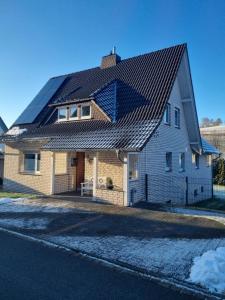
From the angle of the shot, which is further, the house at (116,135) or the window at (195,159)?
the window at (195,159)

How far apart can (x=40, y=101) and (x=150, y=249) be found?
15.4 m

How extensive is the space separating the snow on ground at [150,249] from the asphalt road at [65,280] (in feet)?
1.74

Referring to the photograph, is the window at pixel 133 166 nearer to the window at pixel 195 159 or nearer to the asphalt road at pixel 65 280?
the asphalt road at pixel 65 280

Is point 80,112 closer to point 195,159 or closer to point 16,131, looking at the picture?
point 16,131

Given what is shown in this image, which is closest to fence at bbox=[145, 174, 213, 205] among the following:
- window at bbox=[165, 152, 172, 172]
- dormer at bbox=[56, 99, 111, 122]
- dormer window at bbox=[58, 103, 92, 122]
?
window at bbox=[165, 152, 172, 172]

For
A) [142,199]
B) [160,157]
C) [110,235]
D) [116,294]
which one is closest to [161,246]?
[110,235]

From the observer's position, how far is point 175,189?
16.7m

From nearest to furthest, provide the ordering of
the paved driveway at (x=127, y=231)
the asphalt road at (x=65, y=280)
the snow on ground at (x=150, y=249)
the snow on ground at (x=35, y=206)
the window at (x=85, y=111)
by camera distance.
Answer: the asphalt road at (x=65, y=280)
the snow on ground at (x=150, y=249)
the paved driveway at (x=127, y=231)
the snow on ground at (x=35, y=206)
the window at (x=85, y=111)

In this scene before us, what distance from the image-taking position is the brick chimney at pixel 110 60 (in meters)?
19.3

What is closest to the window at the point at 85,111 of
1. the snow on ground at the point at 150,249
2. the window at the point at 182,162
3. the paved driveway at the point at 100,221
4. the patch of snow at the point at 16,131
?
the patch of snow at the point at 16,131

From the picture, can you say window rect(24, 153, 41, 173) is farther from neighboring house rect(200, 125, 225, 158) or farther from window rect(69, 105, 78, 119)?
neighboring house rect(200, 125, 225, 158)

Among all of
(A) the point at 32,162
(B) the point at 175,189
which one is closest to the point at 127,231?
(B) the point at 175,189

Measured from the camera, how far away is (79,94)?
17.1 metres

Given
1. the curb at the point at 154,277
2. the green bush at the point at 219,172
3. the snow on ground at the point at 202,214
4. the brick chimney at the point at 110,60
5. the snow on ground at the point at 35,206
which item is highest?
the brick chimney at the point at 110,60
